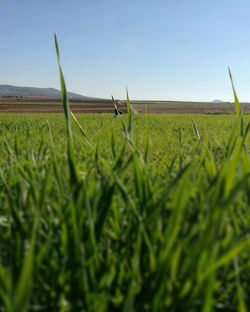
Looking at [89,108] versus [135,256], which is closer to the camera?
[135,256]

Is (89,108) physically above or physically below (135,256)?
above

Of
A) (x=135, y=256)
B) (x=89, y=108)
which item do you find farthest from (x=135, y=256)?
(x=89, y=108)

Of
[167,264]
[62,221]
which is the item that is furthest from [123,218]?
[167,264]

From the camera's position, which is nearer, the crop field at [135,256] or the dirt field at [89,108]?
the crop field at [135,256]

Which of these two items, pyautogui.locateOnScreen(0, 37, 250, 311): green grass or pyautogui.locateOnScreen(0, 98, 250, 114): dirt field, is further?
pyautogui.locateOnScreen(0, 98, 250, 114): dirt field

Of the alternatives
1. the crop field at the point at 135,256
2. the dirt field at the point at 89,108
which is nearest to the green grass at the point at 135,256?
the crop field at the point at 135,256

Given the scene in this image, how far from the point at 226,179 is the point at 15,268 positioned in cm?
35

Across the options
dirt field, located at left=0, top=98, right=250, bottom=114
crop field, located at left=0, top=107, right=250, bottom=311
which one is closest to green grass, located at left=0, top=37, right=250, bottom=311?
crop field, located at left=0, top=107, right=250, bottom=311

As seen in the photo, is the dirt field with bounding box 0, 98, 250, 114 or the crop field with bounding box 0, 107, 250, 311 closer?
the crop field with bounding box 0, 107, 250, 311

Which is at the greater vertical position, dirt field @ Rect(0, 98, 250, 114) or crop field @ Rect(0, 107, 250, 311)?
dirt field @ Rect(0, 98, 250, 114)

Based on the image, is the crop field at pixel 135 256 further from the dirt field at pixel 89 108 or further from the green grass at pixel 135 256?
the dirt field at pixel 89 108

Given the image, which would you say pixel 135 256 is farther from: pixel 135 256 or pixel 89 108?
pixel 89 108

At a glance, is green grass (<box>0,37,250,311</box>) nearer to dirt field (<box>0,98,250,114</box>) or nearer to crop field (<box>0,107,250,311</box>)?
crop field (<box>0,107,250,311</box>)

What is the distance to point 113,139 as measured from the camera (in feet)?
4.00
